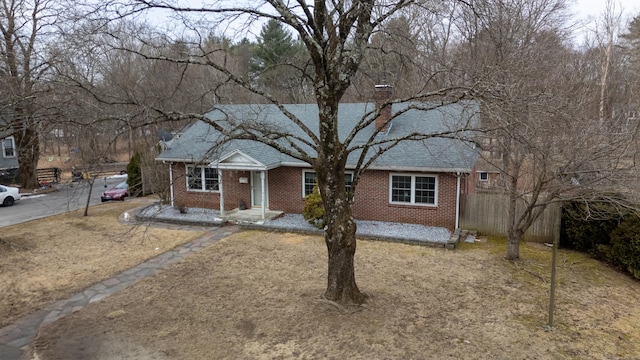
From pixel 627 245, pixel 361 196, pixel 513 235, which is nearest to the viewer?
pixel 627 245

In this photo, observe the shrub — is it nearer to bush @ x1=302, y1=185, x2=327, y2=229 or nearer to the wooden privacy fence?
the wooden privacy fence

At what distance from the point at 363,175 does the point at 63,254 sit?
1004 centimetres

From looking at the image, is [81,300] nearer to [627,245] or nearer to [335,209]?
[335,209]

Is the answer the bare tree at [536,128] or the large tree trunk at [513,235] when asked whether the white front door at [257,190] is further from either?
the large tree trunk at [513,235]

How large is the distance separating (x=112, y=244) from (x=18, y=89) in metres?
5.38

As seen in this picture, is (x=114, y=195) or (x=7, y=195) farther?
(x=114, y=195)

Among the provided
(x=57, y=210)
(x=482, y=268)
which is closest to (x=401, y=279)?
(x=482, y=268)

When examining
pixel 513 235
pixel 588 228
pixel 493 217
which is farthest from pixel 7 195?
pixel 588 228

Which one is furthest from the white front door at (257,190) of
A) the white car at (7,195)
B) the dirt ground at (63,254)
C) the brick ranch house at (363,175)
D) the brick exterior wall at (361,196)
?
the white car at (7,195)

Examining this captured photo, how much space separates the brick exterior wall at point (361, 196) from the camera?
1447 centimetres

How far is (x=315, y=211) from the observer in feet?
47.8

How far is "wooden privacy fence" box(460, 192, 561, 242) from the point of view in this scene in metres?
13.0

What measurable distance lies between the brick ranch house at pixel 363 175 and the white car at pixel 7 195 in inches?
375

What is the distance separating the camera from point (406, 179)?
588 inches
